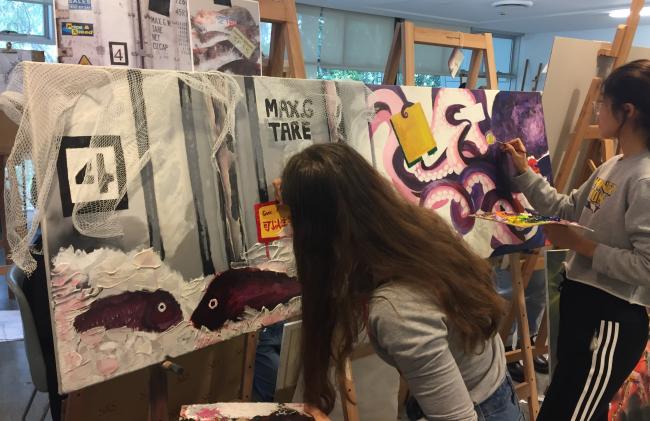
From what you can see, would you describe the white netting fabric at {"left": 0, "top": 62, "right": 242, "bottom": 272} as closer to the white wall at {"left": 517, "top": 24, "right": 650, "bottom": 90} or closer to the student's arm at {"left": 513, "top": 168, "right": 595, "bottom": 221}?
the student's arm at {"left": 513, "top": 168, "right": 595, "bottom": 221}

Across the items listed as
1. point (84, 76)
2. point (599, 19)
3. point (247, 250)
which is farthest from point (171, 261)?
point (599, 19)

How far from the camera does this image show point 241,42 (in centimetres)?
148

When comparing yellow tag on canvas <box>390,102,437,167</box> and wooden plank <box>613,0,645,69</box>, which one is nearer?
yellow tag on canvas <box>390,102,437,167</box>

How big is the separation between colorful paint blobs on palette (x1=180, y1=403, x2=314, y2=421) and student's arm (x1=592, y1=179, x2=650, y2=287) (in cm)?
83

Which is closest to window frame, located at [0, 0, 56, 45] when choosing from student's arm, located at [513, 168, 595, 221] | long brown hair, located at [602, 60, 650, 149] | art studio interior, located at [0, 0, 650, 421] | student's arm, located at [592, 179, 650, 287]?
art studio interior, located at [0, 0, 650, 421]

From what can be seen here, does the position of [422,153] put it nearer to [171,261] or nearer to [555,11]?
[171,261]

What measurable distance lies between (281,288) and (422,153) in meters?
0.64

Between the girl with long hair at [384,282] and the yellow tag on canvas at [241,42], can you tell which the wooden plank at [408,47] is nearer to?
the yellow tag on canvas at [241,42]

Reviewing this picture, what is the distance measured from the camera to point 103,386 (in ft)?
4.99

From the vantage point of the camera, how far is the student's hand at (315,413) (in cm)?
107

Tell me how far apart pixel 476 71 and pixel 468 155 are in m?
0.52

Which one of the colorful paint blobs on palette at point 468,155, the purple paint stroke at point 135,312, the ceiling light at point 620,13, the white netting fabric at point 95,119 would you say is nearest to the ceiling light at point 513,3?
the ceiling light at point 620,13

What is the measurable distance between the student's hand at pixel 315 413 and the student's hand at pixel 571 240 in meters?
0.82

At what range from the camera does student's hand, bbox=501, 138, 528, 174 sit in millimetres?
1834
